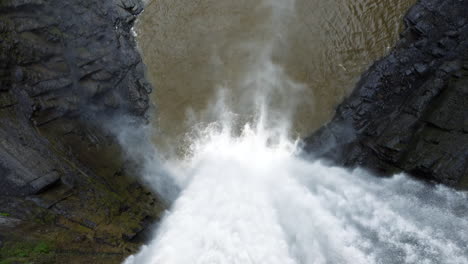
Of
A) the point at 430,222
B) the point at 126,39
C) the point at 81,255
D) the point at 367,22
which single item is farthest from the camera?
the point at 126,39

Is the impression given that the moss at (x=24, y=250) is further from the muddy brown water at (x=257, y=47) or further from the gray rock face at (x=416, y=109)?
the gray rock face at (x=416, y=109)

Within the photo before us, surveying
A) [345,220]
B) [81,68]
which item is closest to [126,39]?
[81,68]

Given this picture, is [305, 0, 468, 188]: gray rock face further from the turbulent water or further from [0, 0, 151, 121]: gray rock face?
[0, 0, 151, 121]: gray rock face

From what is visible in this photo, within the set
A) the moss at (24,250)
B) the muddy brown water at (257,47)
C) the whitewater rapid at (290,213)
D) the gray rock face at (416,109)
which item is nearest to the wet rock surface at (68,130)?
the moss at (24,250)

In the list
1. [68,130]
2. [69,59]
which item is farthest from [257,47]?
Result: [68,130]

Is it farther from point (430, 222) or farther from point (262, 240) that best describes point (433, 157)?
point (262, 240)

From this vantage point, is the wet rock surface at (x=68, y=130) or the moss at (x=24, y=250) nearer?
the moss at (x=24, y=250)
